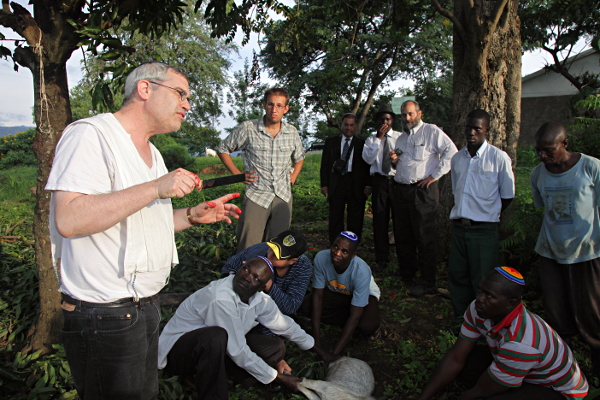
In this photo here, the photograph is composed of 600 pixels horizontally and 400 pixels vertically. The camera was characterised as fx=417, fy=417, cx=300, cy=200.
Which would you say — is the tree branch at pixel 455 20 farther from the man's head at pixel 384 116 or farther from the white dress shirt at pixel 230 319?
the white dress shirt at pixel 230 319

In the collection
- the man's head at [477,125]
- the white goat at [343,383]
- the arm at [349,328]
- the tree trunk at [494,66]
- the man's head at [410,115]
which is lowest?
the white goat at [343,383]

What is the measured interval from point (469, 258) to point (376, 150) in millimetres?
2064

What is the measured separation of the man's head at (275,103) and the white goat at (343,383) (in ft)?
Answer: 8.11

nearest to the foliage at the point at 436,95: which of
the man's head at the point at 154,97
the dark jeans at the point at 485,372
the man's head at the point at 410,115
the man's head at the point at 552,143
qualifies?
the man's head at the point at 410,115

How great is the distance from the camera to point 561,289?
3123 mm

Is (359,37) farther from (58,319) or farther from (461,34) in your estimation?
(58,319)

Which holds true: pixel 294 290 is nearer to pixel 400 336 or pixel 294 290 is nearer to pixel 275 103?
pixel 400 336

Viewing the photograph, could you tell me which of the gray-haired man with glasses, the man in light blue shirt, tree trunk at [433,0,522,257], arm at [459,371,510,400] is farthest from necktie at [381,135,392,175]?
arm at [459,371,510,400]

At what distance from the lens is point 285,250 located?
11.7ft

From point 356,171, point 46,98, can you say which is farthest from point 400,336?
point 46,98

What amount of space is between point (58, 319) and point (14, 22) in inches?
87.5

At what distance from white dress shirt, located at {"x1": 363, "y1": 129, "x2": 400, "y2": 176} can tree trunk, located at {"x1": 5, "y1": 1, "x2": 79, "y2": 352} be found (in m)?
3.42

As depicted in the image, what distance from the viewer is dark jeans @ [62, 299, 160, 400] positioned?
158 centimetres

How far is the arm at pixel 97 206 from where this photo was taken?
4.61 ft
